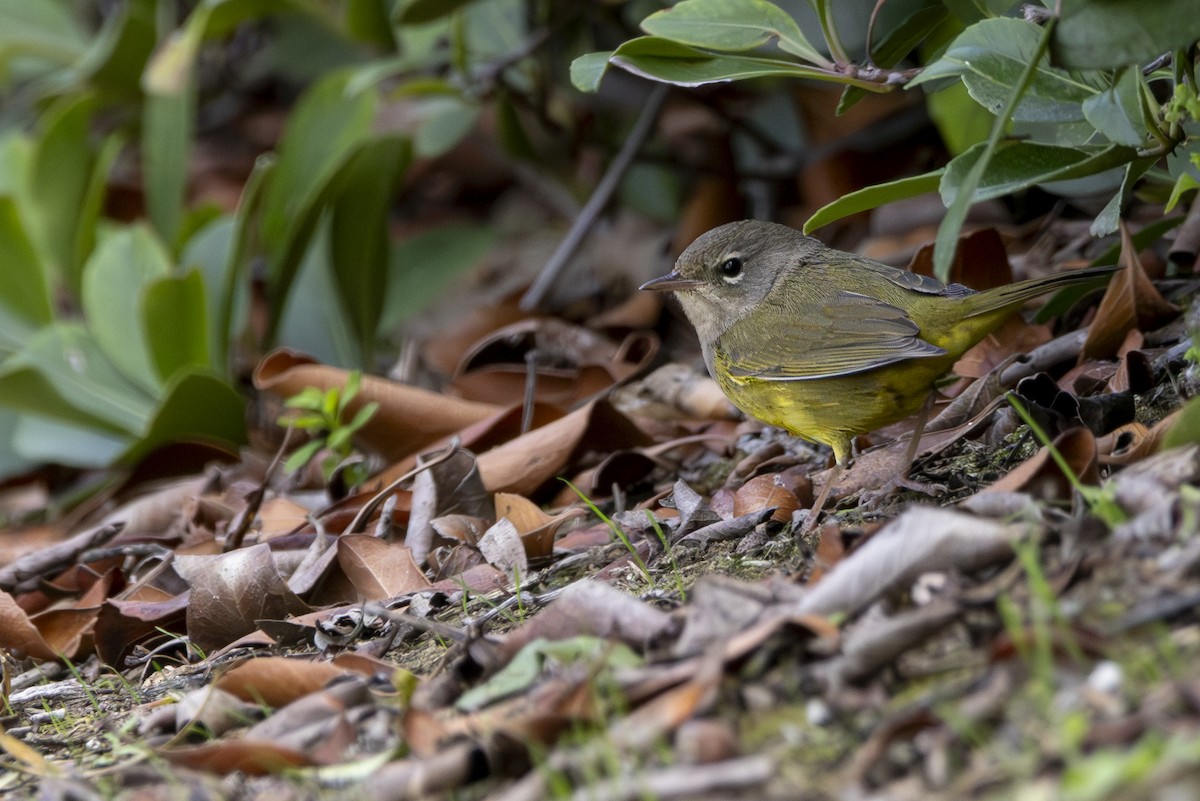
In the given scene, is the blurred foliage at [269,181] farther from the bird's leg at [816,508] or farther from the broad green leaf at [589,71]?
the bird's leg at [816,508]

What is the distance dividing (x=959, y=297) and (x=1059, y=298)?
0.58 meters

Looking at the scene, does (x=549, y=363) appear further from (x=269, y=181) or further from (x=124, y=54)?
(x=124, y=54)

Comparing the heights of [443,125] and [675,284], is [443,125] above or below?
above

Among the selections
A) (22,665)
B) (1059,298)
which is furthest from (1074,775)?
(22,665)

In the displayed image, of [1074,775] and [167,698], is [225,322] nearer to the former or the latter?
[167,698]

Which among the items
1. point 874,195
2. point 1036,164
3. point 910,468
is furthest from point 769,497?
point 1036,164

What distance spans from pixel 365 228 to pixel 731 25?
9.62 feet

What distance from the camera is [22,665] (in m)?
3.96

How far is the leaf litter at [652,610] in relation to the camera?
2.08m

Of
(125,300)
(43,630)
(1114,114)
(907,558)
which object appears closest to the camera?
(907,558)

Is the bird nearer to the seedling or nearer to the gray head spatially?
the gray head

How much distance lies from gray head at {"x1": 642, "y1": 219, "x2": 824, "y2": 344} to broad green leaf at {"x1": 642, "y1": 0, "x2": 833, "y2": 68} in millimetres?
1117

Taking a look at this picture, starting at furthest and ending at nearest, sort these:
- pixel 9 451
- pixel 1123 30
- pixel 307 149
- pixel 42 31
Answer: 1. pixel 42 31
2. pixel 9 451
3. pixel 307 149
4. pixel 1123 30

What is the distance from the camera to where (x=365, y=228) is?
5977mm
